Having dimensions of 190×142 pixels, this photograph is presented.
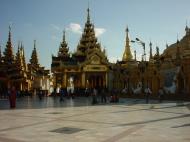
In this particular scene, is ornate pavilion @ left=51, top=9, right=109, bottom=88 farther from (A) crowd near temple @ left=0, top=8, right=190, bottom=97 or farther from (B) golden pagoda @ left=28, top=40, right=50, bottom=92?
(B) golden pagoda @ left=28, top=40, right=50, bottom=92

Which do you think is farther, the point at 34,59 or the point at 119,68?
the point at 34,59

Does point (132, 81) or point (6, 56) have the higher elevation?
point (6, 56)

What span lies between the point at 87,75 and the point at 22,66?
47.5 feet

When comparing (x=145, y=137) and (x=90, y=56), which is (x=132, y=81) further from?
(x=145, y=137)

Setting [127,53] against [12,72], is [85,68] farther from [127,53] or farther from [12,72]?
[127,53]

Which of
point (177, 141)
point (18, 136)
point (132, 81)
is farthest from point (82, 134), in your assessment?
point (132, 81)

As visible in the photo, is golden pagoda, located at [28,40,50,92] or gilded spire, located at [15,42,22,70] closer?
gilded spire, located at [15,42,22,70]

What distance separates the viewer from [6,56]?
66.4 meters

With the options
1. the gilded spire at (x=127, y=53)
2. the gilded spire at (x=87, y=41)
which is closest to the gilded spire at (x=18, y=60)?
the gilded spire at (x=87, y=41)

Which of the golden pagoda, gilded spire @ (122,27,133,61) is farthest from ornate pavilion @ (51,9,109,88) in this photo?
the golden pagoda

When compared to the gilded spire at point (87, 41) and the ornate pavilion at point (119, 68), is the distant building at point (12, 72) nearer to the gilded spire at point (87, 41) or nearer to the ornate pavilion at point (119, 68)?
the ornate pavilion at point (119, 68)

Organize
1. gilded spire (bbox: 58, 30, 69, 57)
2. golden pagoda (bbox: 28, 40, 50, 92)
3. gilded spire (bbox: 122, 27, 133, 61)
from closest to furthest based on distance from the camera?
gilded spire (bbox: 58, 30, 69, 57) < gilded spire (bbox: 122, 27, 133, 61) < golden pagoda (bbox: 28, 40, 50, 92)

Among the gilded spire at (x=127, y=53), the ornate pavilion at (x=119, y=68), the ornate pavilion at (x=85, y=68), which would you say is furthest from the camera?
the gilded spire at (x=127, y=53)

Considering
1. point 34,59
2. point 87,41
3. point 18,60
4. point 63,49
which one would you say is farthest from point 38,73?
point 87,41
